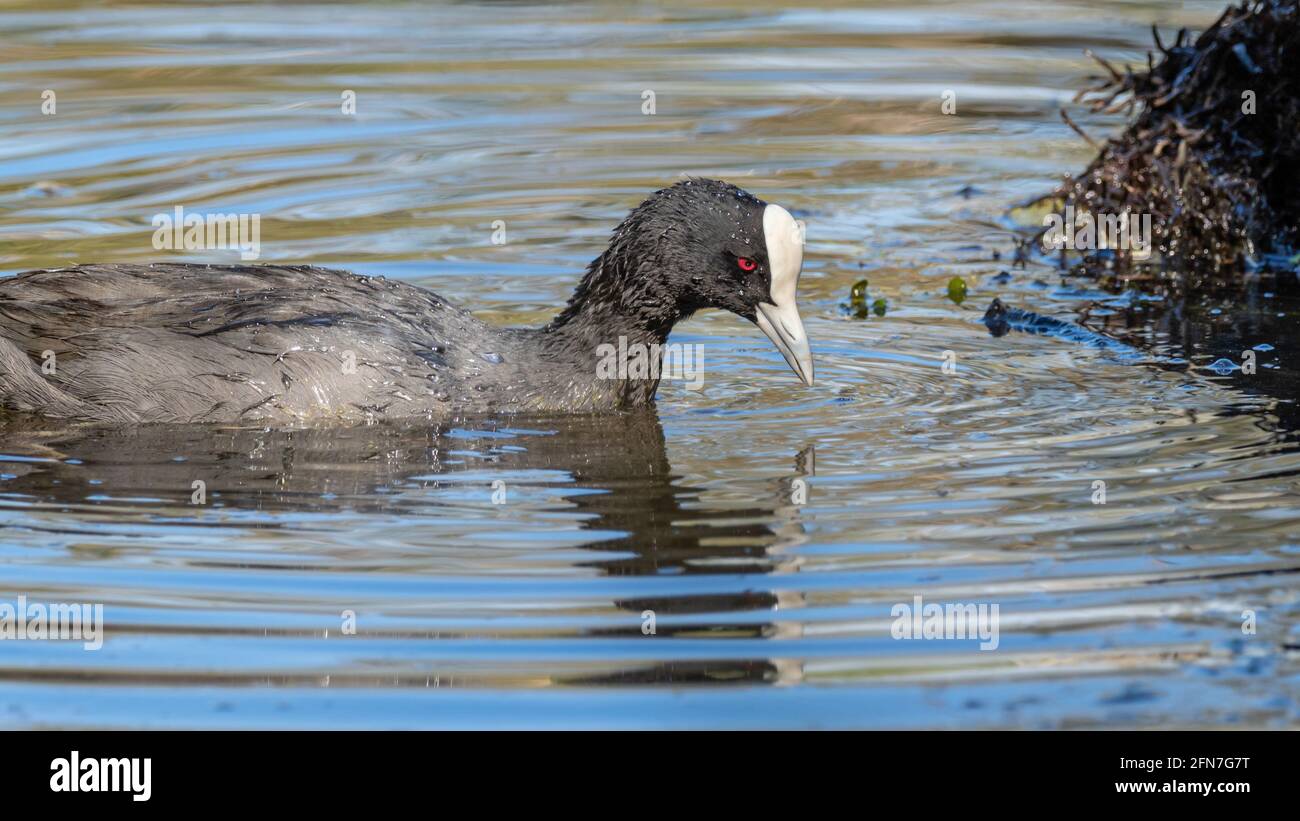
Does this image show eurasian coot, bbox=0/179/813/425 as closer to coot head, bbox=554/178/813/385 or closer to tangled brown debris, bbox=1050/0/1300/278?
coot head, bbox=554/178/813/385

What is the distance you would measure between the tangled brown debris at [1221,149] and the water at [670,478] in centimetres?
78

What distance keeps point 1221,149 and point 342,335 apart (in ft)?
16.3

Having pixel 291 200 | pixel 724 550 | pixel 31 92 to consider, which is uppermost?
pixel 31 92

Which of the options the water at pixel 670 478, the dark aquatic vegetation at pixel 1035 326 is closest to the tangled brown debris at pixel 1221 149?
the water at pixel 670 478

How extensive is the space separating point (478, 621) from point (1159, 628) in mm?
1806

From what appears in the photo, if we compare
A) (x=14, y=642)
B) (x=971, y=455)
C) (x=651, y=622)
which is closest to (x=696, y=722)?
(x=651, y=622)

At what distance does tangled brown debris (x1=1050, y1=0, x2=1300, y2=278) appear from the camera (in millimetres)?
9789

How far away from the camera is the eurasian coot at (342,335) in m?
7.22

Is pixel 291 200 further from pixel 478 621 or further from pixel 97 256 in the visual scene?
pixel 478 621

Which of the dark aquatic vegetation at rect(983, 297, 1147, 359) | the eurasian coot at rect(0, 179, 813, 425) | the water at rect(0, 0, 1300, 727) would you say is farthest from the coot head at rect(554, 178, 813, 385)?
the dark aquatic vegetation at rect(983, 297, 1147, 359)

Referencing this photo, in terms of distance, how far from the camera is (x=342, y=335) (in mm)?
7223

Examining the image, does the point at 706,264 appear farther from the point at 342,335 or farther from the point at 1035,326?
the point at 1035,326

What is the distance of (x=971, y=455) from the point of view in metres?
6.73

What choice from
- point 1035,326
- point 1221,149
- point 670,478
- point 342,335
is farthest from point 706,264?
point 1221,149
